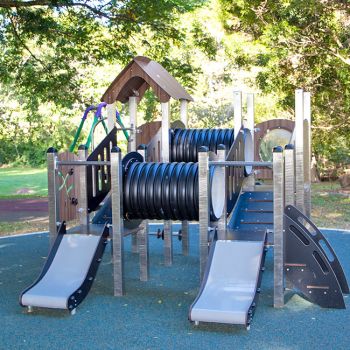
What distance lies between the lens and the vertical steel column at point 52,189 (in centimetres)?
602

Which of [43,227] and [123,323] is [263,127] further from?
[123,323]

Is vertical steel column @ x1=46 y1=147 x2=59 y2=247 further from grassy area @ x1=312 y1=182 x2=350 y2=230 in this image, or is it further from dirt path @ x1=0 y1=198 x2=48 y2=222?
dirt path @ x1=0 y1=198 x2=48 y2=222

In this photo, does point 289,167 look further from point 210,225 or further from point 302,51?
point 302,51

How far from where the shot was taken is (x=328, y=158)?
826 inches

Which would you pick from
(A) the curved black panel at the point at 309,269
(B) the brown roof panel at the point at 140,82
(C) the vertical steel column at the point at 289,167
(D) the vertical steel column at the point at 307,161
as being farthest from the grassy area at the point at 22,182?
(C) the vertical steel column at the point at 289,167

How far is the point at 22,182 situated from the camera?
28.5m

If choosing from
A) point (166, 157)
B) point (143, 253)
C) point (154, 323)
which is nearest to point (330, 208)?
point (166, 157)

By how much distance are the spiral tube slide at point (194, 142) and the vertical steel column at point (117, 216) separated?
2188 millimetres

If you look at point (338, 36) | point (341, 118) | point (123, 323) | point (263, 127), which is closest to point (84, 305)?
point (123, 323)

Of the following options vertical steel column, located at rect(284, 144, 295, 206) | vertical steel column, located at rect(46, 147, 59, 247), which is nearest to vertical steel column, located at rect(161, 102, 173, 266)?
vertical steel column, located at rect(46, 147, 59, 247)

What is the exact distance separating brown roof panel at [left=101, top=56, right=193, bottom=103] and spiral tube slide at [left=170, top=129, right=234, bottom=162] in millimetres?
593

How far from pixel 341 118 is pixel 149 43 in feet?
19.5

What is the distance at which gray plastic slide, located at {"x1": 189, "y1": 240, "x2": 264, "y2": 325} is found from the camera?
4.69 meters

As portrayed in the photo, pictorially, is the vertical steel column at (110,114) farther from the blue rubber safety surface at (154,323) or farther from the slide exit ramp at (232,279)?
the slide exit ramp at (232,279)
